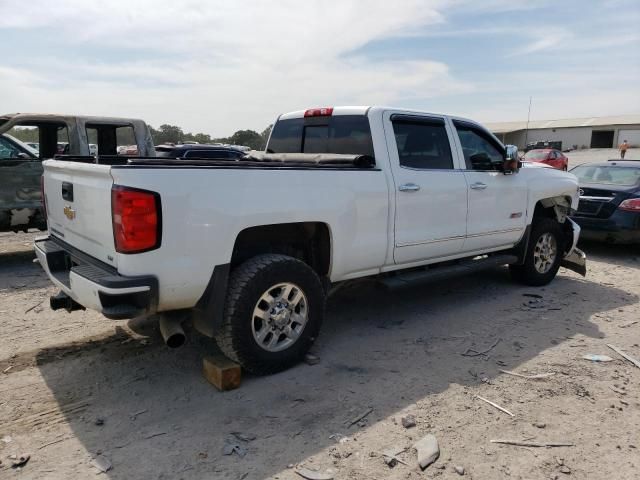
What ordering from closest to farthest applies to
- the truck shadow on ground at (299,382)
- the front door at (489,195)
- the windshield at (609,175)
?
the truck shadow on ground at (299,382)
the front door at (489,195)
the windshield at (609,175)

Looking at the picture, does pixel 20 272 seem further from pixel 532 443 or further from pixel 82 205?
pixel 532 443

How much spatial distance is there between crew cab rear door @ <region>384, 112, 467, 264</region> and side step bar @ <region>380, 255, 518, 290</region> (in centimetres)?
16

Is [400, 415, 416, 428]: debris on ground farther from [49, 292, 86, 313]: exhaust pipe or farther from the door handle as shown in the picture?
[49, 292, 86, 313]: exhaust pipe

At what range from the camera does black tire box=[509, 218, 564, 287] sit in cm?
608

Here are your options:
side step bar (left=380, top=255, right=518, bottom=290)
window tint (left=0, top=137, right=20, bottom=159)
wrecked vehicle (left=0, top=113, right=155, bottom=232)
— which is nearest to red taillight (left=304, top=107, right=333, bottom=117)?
side step bar (left=380, top=255, right=518, bottom=290)

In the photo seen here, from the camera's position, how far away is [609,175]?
30.1 ft

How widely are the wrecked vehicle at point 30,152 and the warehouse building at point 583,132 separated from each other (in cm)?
5061

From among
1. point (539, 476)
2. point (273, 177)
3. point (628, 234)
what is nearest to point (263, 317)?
point (273, 177)

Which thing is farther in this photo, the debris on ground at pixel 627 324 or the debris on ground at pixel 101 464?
the debris on ground at pixel 627 324

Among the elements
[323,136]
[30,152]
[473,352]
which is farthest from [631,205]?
[30,152]

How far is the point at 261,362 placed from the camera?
3.63 m

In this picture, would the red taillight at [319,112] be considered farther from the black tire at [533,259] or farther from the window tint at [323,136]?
the black tire at [533,259]

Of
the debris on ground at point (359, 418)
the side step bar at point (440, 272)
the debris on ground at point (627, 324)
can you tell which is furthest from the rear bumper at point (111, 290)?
the debris on ground at point (627, 324)

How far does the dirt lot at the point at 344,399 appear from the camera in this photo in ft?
9.13
